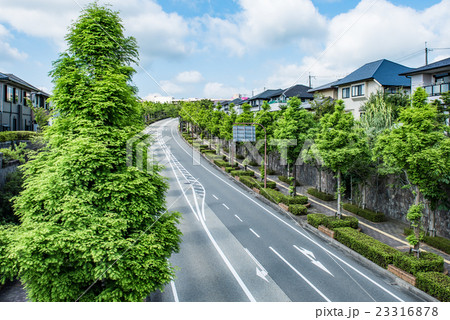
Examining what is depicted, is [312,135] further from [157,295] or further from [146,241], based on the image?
[146,241]

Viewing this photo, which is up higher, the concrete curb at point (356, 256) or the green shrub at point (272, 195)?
the green shrub at point (272, 195)

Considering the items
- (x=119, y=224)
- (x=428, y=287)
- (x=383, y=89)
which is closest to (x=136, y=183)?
(x=119, y=224)

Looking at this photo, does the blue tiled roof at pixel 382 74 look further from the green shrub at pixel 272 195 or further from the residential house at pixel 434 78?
the green shrub at pixel 272 195

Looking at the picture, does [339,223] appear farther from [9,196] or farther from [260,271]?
A: [9,196]

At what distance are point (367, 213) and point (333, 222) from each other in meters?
5.38

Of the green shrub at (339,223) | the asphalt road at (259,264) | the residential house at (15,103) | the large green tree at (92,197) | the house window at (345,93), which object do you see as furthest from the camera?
the house window at (345,93)

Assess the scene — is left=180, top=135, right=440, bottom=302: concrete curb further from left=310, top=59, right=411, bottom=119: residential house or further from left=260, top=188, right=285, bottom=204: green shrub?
left=310, top=59, right=411, bottom=119: residential house

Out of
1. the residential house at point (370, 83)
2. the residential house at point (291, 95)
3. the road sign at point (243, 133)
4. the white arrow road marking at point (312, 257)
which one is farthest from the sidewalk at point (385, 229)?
the residential house at point (291, 95)

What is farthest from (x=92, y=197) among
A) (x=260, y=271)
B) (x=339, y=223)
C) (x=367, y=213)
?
(x=367, y=213)

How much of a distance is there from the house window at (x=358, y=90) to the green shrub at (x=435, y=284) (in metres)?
32.3

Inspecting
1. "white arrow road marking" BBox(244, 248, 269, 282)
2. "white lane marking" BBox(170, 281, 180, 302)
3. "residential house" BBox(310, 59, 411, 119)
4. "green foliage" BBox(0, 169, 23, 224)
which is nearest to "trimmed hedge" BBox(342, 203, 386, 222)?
"white arrow road marking" BBox(244, 248, 269, 282)

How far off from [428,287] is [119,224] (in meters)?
12.9

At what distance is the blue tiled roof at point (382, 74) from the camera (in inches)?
1519

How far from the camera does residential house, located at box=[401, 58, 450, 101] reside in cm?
2827
